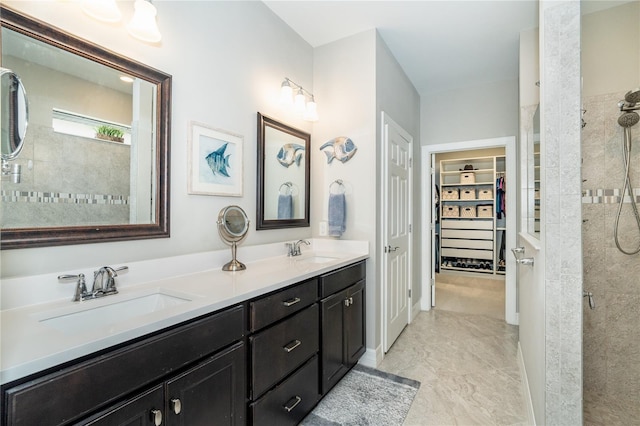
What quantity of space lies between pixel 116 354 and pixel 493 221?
6017mm

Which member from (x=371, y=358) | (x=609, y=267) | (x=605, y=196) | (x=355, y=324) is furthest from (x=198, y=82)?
(x=609, y=267)

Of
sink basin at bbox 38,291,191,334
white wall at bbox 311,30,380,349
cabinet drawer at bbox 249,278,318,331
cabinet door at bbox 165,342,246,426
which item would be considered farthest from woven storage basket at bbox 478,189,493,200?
sink basin at bbox 38,291,191,334

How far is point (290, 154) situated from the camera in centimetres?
244

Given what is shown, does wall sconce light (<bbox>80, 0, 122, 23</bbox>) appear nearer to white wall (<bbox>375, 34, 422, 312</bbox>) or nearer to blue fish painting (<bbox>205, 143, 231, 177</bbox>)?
blue fish painting (<bbox>205, 143, 231, 177</bbox>)

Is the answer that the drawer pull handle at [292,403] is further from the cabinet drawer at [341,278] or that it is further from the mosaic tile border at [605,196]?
the mosaic tile border at [605,196]

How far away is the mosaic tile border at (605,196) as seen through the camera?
1.95 m

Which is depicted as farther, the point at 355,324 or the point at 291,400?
the point at 355,324

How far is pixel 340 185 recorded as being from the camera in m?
2.60

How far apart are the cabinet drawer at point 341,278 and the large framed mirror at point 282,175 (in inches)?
24.1

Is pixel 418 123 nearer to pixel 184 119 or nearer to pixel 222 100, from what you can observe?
pixel 222 100

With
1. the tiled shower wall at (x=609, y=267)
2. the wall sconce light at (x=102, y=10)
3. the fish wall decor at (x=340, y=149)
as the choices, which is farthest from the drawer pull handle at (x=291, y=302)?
the tiled shower wall at (x=609, y=267)

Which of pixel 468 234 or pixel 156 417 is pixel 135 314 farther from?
pixel 468 234

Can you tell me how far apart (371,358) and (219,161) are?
192 centimetres

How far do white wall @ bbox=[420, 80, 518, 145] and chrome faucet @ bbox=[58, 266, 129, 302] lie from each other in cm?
363
